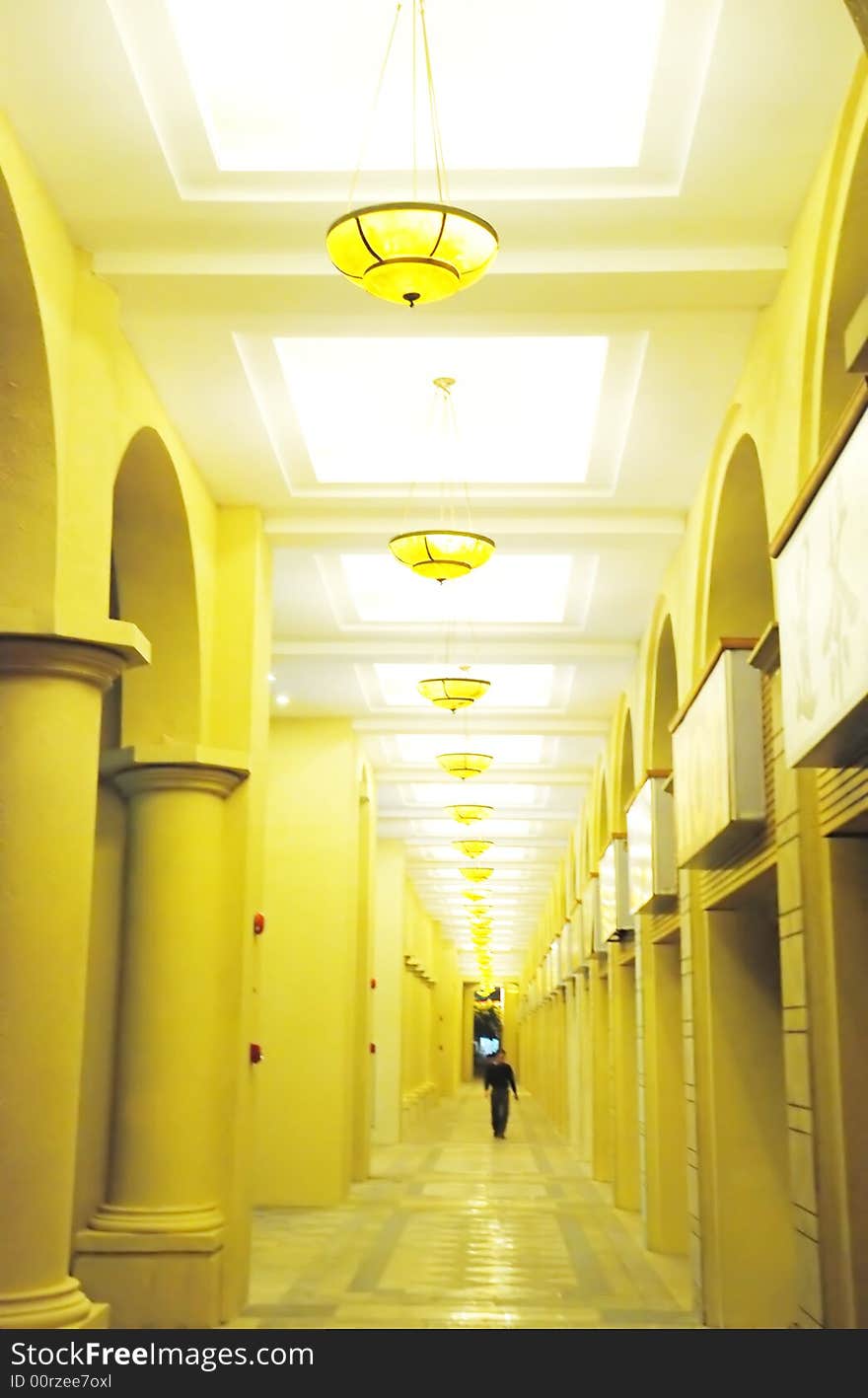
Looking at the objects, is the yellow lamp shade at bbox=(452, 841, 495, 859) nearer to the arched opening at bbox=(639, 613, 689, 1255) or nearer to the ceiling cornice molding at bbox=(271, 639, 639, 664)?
the ceiling cornice molding at bbox=(271, 639, 639, 664)

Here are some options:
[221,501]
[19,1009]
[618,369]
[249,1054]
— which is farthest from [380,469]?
[19,1009]

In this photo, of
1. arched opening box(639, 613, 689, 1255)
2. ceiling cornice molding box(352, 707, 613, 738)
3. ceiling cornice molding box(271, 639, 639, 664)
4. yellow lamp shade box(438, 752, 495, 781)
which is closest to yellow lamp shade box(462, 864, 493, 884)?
ceiling cornice molding box(352, 707, 613, 738)

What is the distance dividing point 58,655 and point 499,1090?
67.2 ft

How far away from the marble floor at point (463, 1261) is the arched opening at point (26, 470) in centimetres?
516

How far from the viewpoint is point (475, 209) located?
7336 millimetres

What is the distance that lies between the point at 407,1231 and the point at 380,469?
7389 millimetres

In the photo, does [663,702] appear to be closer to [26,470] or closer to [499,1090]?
[26,470]

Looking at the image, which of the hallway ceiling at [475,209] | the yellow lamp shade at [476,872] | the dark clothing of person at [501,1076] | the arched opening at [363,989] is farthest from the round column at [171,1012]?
the dark clothing of person at [501,1076]

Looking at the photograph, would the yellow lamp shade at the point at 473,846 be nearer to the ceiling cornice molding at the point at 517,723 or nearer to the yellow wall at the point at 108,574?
the ceiling cornice molding at the point at 517,723

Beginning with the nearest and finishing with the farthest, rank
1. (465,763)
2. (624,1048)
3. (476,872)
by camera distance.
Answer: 1. (465,763)
2. (624,1048)
3. (476,872)

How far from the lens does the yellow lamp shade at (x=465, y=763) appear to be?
1622cm

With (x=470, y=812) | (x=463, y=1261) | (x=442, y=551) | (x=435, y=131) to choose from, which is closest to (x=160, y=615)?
(x=442, y=551)

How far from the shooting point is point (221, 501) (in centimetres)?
1119
